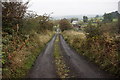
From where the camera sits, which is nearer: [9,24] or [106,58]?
[106,58]

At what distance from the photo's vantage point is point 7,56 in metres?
8.70

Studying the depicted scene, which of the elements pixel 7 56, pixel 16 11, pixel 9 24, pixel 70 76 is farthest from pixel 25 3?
pixel 70 76

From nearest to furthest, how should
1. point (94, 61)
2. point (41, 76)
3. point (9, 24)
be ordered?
point (41, 76)
point (94, 61)
point (9, 24)

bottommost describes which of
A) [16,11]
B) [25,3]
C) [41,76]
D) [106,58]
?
[41,76]

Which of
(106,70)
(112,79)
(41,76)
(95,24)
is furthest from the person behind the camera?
(95,24)

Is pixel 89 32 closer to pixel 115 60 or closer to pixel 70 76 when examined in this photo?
pixel 115 60

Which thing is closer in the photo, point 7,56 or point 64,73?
point 64,73

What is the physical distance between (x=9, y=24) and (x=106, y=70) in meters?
11.3

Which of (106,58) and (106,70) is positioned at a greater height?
(106,58)

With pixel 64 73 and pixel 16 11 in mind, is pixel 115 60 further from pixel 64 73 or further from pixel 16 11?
pixel 16 11

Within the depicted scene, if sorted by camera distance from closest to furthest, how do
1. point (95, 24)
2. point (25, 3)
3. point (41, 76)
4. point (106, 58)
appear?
point (41, 76) → point (106, 58) → point (95, 24) → point (25, 3)

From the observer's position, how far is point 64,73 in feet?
26.4

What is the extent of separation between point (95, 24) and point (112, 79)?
32.1 feet

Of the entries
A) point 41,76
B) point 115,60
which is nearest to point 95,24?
point 115,60
